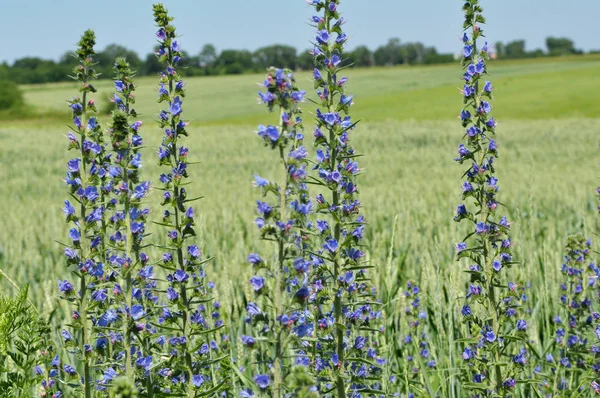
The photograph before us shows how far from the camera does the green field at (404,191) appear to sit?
577 cm

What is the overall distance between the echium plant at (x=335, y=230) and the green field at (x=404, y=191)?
13 centimetres

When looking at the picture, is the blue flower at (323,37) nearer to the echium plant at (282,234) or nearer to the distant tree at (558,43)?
the echium plant at (282,234)

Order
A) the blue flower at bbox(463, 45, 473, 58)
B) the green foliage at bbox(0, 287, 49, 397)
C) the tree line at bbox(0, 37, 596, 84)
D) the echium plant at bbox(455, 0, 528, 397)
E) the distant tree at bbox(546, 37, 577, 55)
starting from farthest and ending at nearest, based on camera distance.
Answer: the distant tree at bbox(546, 37, 577, 55) → the tree line at bbox(0, 37, 596, 84) → the blue flower at bbox(463, 45, 473, 58) → the echium plant at bbox(455, 0, 528, 397) → the green foliage at bbox(0, 287, 49, 397)

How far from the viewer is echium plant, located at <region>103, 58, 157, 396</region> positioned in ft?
7.06

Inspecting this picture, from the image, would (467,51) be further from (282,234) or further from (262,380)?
(262,380)

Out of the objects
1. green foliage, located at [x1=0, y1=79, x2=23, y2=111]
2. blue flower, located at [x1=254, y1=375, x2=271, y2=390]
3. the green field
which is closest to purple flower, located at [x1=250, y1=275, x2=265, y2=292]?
blue flower, located at [x1=254, y1=375, x2=271, y2=390]

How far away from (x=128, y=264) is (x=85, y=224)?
396mm

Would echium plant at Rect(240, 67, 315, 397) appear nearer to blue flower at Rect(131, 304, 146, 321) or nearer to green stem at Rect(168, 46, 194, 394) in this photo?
blue flower at Rect(131, 304, 146, 321)

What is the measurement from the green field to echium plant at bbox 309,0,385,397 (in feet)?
0.44

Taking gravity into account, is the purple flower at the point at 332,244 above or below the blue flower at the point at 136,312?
above

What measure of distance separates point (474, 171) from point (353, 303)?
809 mm

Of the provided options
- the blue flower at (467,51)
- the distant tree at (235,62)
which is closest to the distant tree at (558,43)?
the distant tree at (235,62)

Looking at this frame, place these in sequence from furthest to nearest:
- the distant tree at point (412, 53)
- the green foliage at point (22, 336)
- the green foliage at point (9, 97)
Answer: the distant tree at point (412, 53), the green foliage at point (9, 97), the green foliage at point (22, 336)

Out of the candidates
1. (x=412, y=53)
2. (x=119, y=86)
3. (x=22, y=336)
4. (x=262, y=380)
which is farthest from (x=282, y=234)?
(x=412, y=53)
